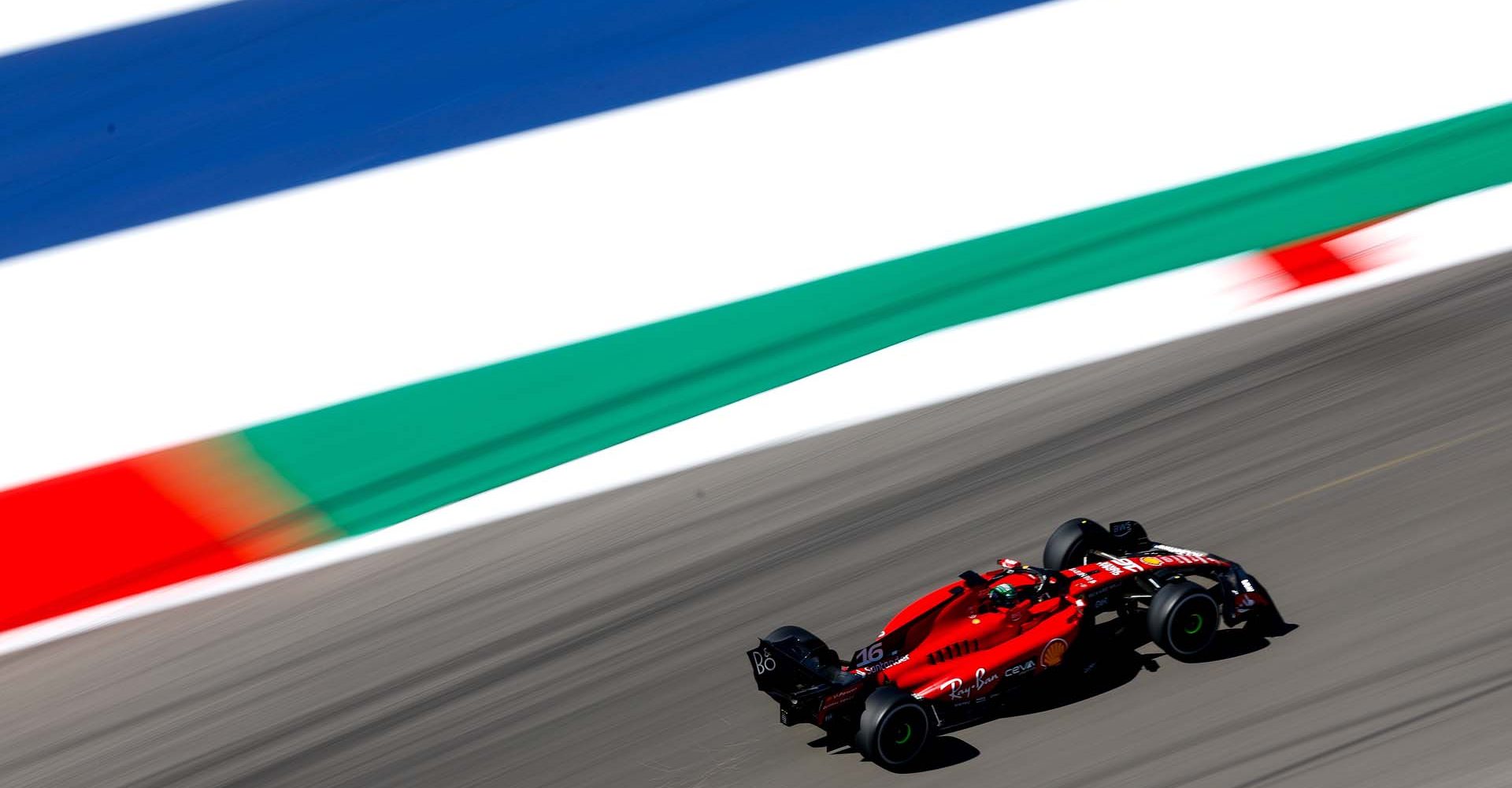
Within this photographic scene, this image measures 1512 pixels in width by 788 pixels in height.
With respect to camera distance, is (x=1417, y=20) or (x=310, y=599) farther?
(x=1417, y=20)

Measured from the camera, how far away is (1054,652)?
209 inches

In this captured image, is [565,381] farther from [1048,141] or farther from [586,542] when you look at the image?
[1048,141]

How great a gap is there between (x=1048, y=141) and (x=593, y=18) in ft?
8.48

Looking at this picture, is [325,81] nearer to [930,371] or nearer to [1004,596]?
[930,371]

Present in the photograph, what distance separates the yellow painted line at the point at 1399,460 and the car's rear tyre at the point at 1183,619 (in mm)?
1290

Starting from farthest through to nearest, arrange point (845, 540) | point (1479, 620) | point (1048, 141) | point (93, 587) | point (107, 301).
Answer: point (1048, 141), point (107, 301), point (93, 587), point (845, 540), point (1479, 620)

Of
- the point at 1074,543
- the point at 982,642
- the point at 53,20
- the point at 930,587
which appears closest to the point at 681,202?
the point at 930,587

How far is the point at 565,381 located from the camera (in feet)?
26.7

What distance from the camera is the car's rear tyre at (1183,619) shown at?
209 inches

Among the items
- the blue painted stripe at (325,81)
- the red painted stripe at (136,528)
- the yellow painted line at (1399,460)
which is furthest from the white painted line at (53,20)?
the yellow painted line at (1399,460)

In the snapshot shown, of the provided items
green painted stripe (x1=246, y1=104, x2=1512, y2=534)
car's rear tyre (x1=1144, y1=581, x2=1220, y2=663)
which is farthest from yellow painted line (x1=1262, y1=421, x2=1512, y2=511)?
green painted stripe (x1=246, y1=104, x2=1512, y2=534)

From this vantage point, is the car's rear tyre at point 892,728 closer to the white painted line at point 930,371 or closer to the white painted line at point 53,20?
the white painted line at point 930,371

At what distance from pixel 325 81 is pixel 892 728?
514cm

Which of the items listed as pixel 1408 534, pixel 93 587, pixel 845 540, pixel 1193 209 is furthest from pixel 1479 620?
pixel 93 587
